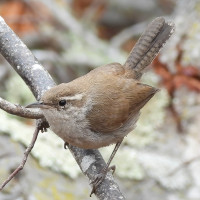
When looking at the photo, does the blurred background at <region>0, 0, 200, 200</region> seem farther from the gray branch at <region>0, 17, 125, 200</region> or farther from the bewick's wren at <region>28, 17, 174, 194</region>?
the gray branch at <region>0, 17, 125, 200</region>

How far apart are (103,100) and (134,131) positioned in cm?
163

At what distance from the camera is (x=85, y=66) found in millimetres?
7887

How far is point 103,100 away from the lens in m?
4.09

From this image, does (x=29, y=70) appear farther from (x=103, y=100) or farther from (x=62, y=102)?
(x=103, y=100)

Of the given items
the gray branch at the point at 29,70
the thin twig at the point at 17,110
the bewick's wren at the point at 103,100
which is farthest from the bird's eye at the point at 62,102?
the thin twig at the point at 17,110

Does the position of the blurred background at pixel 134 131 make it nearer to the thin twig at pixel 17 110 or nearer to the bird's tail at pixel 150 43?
the bird's tail at pixel 150 43

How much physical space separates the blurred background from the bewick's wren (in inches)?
32.6

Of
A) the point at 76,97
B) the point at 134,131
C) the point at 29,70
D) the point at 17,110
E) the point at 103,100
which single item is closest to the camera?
the point at 17,110

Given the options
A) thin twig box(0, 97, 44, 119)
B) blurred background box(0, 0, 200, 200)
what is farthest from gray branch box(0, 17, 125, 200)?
blurred background box(0, 0, 200, 200)

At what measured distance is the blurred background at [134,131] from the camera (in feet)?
15.7

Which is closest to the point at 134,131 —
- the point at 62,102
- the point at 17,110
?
the point at 62,102

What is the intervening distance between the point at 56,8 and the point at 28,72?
188 inches

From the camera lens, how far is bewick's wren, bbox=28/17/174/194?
382 cm

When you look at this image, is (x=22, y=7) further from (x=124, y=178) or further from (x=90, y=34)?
(x=124, y=178)
